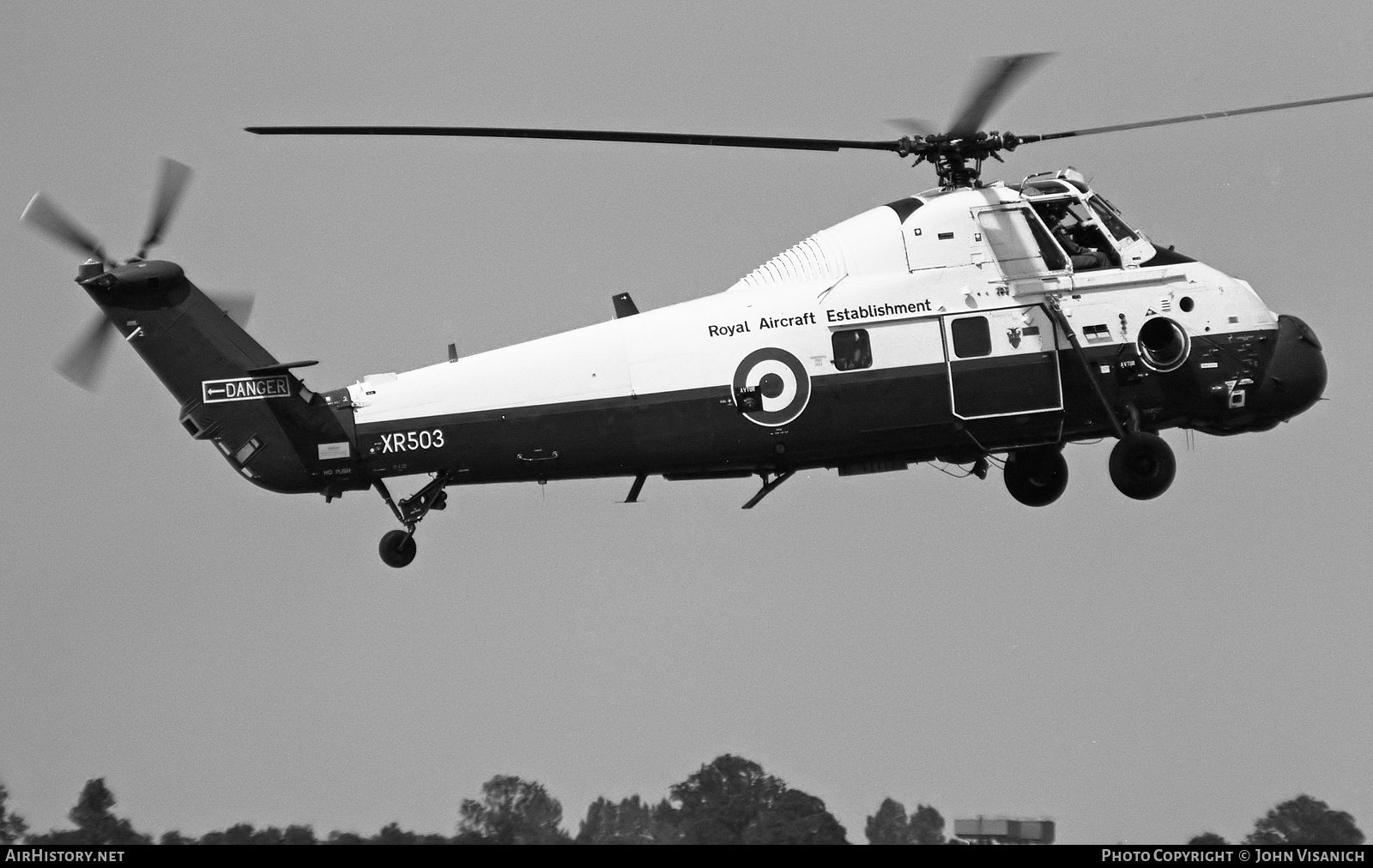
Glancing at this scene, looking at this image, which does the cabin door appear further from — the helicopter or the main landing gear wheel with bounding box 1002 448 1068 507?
the main landing gear wheel with bounding box 1002 448 1068 507

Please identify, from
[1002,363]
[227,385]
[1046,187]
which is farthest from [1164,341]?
[227,385]

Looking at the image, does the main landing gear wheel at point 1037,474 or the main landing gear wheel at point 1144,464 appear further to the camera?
the main landing gear wheel at point 1037,474

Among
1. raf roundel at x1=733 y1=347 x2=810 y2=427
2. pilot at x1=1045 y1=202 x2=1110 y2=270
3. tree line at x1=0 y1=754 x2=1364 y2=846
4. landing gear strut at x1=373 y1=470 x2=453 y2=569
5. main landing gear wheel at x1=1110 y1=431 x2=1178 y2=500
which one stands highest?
pilot at x1=1045 y1=202 x2=1110 y2=270

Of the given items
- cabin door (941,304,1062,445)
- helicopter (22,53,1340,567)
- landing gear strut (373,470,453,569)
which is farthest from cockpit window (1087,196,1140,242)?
landing gear strut (373,470,453,569)

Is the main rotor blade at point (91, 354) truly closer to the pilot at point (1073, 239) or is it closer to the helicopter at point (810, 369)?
the helicopter at point (810, 369)

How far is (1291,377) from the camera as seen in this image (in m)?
23.0

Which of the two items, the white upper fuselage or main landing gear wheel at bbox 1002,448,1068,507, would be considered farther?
main landing gear wheel at bbox 1002,448,1068,507

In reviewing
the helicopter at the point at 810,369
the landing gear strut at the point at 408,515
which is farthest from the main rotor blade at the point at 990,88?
the landing gear strut at the point at 408,515

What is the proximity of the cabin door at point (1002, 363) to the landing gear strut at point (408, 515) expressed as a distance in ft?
19.5

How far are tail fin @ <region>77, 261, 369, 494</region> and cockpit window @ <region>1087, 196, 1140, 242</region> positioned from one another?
8943 mm

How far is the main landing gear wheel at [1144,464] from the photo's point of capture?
22.7m

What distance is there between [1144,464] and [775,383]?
14.4 feet

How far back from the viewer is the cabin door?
22.4 m
